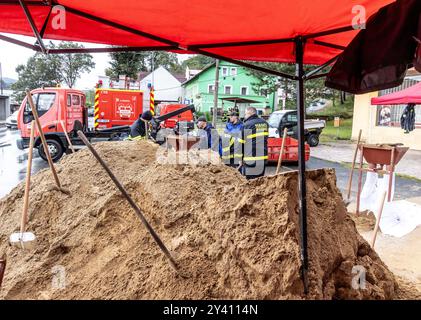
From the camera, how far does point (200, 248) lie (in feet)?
8.24

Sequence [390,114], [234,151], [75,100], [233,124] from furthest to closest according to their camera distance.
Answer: [390,114], [75,100], [233,124], [234,151]

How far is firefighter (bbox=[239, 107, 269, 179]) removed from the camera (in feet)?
20.4

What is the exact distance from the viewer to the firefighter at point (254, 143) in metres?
6.23

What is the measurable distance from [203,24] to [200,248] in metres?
1.62

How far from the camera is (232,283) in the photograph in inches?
88.6

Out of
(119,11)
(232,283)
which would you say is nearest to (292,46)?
(119,11)

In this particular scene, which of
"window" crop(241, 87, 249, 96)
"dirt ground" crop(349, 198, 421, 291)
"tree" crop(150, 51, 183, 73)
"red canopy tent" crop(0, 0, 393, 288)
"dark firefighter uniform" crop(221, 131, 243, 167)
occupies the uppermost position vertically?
"tree" crop(150, 51, 183, 73)

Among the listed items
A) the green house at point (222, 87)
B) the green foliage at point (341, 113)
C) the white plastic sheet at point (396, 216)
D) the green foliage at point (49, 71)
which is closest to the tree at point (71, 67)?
the green foliage at point (49, 71)

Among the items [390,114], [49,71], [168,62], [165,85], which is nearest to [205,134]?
[390,114]

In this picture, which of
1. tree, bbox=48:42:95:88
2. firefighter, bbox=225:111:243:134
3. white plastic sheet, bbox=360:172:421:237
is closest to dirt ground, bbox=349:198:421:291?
white plastic sheet, bbox=360:172:421:237

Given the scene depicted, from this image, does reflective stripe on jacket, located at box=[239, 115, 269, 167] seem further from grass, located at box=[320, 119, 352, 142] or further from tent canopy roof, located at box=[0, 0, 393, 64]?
grass, located at box=[320, 119, 352, 142]

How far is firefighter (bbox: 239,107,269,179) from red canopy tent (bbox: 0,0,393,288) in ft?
9.43

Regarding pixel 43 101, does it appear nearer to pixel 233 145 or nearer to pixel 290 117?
pixel 233 145
